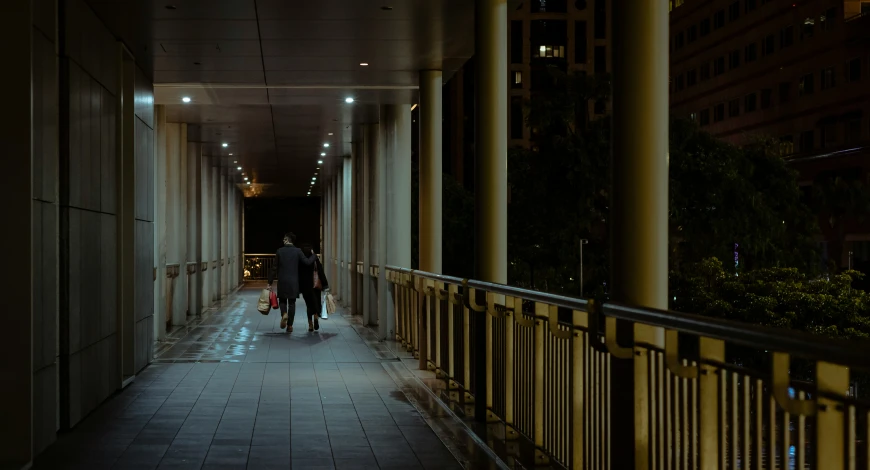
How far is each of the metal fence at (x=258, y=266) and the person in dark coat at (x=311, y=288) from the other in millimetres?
30533

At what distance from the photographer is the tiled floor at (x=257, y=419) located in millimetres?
6570

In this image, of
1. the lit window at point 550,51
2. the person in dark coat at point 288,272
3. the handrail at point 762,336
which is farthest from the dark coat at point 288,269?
A: the lit window at point 550,51

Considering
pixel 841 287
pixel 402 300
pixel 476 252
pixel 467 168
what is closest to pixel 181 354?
pixel 402 300

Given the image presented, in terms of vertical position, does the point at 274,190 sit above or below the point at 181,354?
above

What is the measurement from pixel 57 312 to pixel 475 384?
283 centimetres

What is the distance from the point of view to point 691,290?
112 ft

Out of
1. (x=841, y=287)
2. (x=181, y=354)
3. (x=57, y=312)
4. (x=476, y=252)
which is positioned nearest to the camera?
(x=57, y=312)

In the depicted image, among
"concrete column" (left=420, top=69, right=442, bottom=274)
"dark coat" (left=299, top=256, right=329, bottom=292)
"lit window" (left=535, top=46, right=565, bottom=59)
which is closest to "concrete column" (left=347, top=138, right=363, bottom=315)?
"dark coat" (left=299, top=256, right=329, bottom=292)

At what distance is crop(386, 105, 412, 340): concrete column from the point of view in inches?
635

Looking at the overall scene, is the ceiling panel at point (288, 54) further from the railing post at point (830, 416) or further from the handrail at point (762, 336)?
the railing post at point (830, 416)

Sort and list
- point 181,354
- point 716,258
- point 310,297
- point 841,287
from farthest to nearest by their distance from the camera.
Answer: point 716,258 → point 841,287 → point 310,297 → point 181,354

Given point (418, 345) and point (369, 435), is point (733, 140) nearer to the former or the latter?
point (418, 345)

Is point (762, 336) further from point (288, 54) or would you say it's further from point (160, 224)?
point (160, 224)

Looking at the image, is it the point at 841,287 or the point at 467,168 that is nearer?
the point at 841,287
